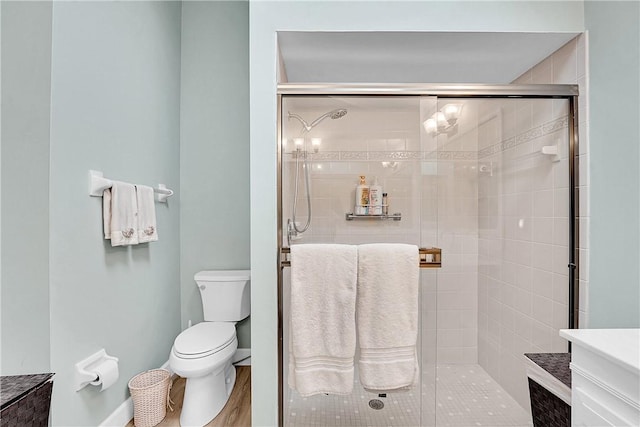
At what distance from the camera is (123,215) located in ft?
5.55

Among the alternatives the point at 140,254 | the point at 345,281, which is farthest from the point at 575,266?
the point at 140,254

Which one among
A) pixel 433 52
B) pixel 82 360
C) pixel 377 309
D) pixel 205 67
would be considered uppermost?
pixel 205 67

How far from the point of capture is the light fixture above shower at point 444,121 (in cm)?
Answer: 171

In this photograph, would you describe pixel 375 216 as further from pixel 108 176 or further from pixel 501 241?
pixel 108 176

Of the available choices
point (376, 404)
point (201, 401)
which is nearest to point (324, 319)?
point (376, 404)

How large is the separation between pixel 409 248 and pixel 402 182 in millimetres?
338

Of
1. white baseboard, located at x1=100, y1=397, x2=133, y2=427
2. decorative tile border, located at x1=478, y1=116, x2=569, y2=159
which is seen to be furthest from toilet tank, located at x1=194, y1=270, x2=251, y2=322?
decorative tile border, located at x1=478, y1=116, x2=569, y2=159

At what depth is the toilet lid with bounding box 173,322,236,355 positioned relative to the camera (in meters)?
1.79

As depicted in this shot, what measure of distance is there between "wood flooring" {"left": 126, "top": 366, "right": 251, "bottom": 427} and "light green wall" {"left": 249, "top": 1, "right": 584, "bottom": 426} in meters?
0.26

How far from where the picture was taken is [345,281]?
159 cm

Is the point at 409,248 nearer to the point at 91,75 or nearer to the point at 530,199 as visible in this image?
the point at 530,199

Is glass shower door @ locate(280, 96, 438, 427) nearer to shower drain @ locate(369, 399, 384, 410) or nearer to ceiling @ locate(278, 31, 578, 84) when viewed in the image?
shower drain @ locate(369, 399, 384, 410)

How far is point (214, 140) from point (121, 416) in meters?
1.85

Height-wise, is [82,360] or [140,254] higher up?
[140,254]
